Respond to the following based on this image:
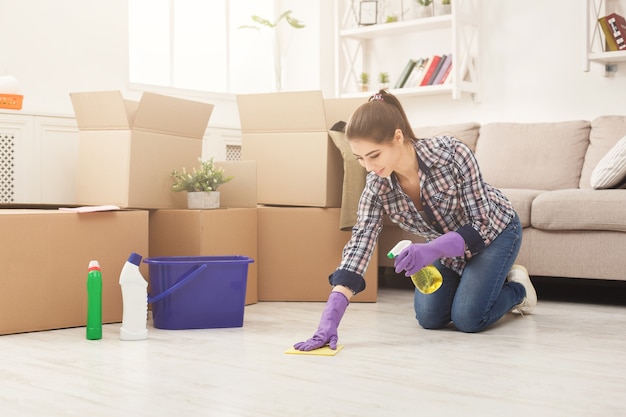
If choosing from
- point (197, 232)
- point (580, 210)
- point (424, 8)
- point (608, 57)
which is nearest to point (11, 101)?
point (197, 232)

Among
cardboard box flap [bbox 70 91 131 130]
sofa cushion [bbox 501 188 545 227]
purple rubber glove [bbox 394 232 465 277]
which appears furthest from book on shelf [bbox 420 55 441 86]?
purple rubber glove [bbox 394 232 465 277]

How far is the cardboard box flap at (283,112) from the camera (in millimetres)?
3281

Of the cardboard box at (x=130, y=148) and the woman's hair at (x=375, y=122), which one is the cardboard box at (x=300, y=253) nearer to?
the cardboard box at (x=130, y=148)

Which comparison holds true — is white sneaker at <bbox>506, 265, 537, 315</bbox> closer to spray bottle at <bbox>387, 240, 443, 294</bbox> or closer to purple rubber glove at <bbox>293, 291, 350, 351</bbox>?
spray bottle at <bbox>387, 240, 443, 294</bbox>

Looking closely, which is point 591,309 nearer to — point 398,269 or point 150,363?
point 398,269

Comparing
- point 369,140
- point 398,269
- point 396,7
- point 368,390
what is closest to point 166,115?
point 369,140

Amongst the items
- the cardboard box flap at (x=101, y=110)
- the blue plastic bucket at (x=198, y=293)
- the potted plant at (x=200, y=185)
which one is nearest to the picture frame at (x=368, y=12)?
the potted plant at (x=200, y=185)

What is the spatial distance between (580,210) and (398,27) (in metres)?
1.94

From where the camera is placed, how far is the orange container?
2.90 meters

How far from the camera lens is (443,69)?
4.61 meters

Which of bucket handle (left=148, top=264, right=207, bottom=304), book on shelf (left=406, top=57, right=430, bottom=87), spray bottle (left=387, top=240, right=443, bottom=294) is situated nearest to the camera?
spray bottle (left=387, top=240, right=443, bottom=294)

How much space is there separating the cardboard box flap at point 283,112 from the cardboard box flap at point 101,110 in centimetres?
58

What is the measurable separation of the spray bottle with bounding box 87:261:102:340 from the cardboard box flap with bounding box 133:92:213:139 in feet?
2.23

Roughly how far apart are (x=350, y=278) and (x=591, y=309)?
127cm
